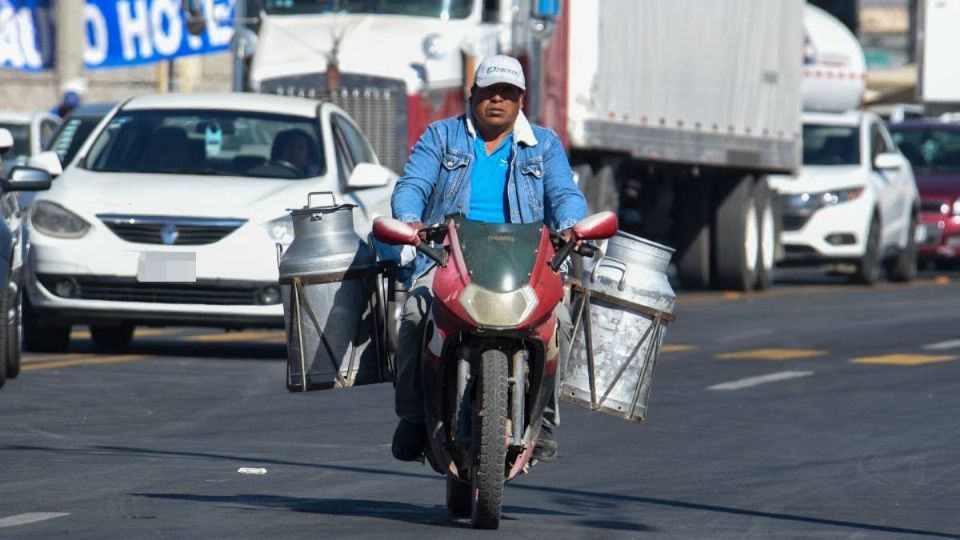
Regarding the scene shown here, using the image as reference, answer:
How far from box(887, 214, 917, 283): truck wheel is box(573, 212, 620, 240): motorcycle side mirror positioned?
847 inches

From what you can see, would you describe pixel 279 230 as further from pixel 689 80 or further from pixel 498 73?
pixel 689 80

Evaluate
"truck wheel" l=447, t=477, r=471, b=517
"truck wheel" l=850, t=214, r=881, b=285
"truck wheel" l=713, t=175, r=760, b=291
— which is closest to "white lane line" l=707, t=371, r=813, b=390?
"truck wheel" l=447, t=477, r=471, b=517

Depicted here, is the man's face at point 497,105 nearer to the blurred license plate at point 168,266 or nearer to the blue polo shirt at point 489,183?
the blue polo shirt at point 489,183

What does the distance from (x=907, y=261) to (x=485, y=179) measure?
21.6 meters

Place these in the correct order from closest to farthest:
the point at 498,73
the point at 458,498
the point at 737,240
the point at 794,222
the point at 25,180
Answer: the point at 498,73 < the point at 458,498 < the point at 25,180 < the point at 737,240 < the point at 794,222

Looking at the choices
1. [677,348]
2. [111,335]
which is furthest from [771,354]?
[111,335]

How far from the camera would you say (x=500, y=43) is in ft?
70.8

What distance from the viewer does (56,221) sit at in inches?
606

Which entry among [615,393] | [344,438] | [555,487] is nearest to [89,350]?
[344,438]

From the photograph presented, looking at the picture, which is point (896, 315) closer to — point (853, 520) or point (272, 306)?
point (272, 306)

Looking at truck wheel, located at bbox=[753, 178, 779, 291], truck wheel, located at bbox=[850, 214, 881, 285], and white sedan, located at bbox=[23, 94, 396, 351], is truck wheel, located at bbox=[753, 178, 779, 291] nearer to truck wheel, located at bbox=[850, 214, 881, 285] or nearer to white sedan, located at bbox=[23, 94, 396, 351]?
truck wheel, located at bbox=[850, 214, 881, 285]

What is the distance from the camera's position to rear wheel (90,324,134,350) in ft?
54.9

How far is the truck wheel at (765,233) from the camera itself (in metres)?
27.0

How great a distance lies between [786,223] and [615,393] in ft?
64.4
